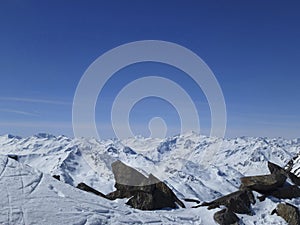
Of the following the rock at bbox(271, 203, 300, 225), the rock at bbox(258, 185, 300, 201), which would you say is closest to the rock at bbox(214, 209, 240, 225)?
the rock at bbox(271, 203, 300, 225)

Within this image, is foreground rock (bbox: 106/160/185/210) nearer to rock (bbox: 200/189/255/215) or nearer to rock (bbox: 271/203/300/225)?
rock (bbox: 200/189/255/215)

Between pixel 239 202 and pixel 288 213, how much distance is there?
416cm

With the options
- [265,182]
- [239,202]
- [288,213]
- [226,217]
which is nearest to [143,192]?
[226,217]

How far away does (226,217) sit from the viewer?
26281mm

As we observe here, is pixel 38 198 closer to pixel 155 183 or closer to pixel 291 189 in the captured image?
pixel 155 183

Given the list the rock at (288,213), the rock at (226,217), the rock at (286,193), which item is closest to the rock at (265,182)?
the rock at (286,193)

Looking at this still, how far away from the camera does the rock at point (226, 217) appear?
25922mm

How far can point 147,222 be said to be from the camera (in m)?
23.4

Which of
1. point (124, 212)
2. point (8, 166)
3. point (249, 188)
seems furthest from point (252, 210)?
point (8, 166)

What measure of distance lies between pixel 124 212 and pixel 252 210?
38.9 feet

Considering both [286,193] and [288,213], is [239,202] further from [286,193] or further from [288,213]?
[286,193]

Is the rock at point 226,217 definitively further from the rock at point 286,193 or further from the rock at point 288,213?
the rock at point 286,193

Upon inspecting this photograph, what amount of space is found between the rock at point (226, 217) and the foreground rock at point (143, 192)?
16.2ft

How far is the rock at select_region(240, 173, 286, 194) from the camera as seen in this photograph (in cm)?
3238
